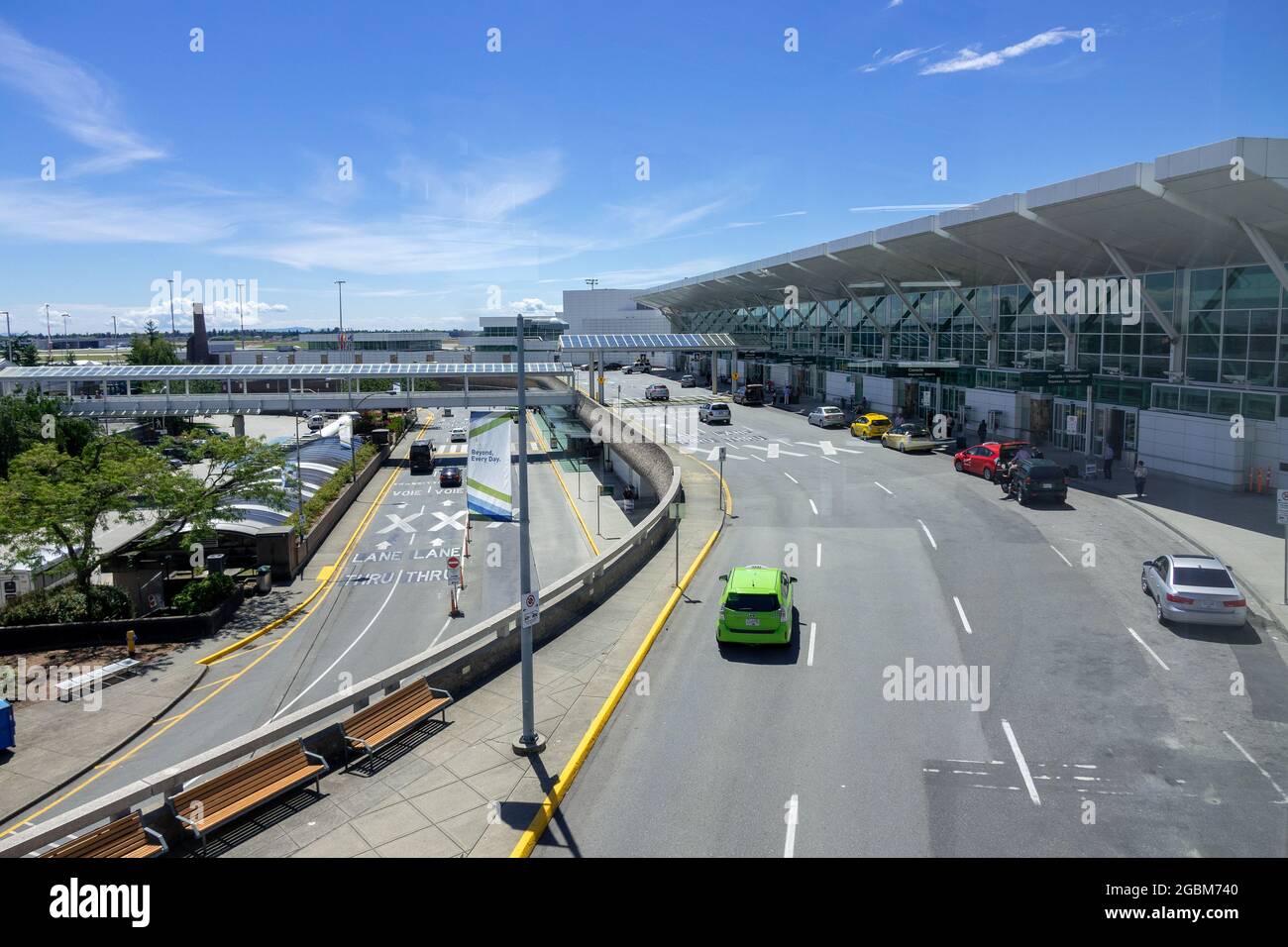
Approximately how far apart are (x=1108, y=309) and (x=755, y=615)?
107ft

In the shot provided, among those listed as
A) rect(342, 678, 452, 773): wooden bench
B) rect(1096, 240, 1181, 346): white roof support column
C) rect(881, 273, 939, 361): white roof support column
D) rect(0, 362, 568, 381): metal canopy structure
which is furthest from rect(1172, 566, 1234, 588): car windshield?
rect(0, 362, 568, 381): metal canopy structure

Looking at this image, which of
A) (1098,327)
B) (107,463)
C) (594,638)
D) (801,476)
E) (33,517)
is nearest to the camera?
(594,638)

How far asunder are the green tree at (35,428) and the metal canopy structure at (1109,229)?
46757 mm

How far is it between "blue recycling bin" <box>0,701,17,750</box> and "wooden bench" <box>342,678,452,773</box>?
443 inches

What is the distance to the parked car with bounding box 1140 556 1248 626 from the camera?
16.6m

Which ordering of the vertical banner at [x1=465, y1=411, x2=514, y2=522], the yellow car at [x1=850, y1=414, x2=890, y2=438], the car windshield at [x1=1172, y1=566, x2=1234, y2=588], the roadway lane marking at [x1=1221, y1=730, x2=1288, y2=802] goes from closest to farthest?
the roadway lane marking at [x1=1221, y1=730, x2=1288, y2=802] → the car windshield at [x1=1172, y1=566, x2=1234, y2=588] → the vertical banner at [x1=465, y1=411, x2=514, y2=522] → the yellow car at [x1=850, y1=414, x2=890, y2=438]

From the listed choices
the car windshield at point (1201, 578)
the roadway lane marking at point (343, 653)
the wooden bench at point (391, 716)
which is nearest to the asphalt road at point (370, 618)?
the roadway lane marking at point (343, 653)

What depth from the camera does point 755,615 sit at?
16250mm

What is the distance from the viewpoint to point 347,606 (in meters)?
29.6

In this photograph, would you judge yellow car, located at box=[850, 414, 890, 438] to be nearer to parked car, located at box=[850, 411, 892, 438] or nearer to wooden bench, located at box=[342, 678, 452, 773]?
parked car, located at box=[850, 411, 892, 438]

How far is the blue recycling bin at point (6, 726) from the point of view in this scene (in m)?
18.2

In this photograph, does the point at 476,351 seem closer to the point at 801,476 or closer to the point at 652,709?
the point at 801,476
